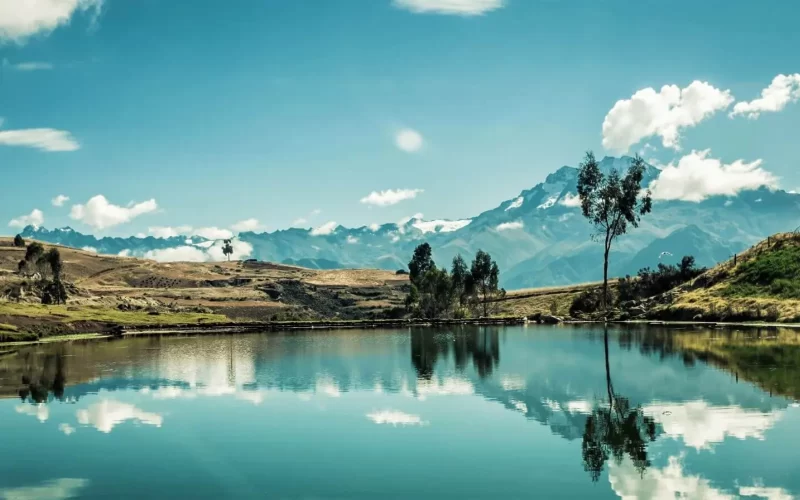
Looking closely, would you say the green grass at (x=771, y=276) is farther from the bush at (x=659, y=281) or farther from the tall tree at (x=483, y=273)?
the tall tree at (x=483, y=273)

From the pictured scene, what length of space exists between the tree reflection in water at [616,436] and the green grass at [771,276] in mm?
88487

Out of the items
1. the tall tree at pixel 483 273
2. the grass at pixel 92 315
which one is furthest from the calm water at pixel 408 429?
the tall tree at pixel 483 273

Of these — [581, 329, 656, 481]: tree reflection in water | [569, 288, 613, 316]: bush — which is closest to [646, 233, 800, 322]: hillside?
[569, 288, 613, 316]: bush

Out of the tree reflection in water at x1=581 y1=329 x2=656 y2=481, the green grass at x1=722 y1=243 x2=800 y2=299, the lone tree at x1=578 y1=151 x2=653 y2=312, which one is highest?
the lone tree at x1=578 y1=151 x2=653 y2=312

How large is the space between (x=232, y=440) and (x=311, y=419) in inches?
252

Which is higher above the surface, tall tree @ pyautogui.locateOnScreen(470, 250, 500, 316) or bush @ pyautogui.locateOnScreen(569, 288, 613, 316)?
tall tree @ pyautogui.locateOnScreen(470, 250, 500, 316)

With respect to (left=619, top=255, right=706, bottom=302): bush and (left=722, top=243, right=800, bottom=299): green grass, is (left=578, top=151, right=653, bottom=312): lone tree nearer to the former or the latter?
(left=619, top=255, right=706, bottom=302): bush

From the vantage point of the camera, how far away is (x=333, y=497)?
1138 inches

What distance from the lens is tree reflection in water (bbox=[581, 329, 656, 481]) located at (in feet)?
110

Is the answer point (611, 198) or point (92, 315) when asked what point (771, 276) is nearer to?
point (611, 198)

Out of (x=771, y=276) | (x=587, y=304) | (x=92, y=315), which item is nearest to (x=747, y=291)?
(x=771, y=276)

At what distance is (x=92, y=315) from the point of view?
150 metres

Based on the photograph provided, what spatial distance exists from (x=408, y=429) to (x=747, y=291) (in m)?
105

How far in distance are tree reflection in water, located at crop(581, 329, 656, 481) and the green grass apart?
88487 mm
